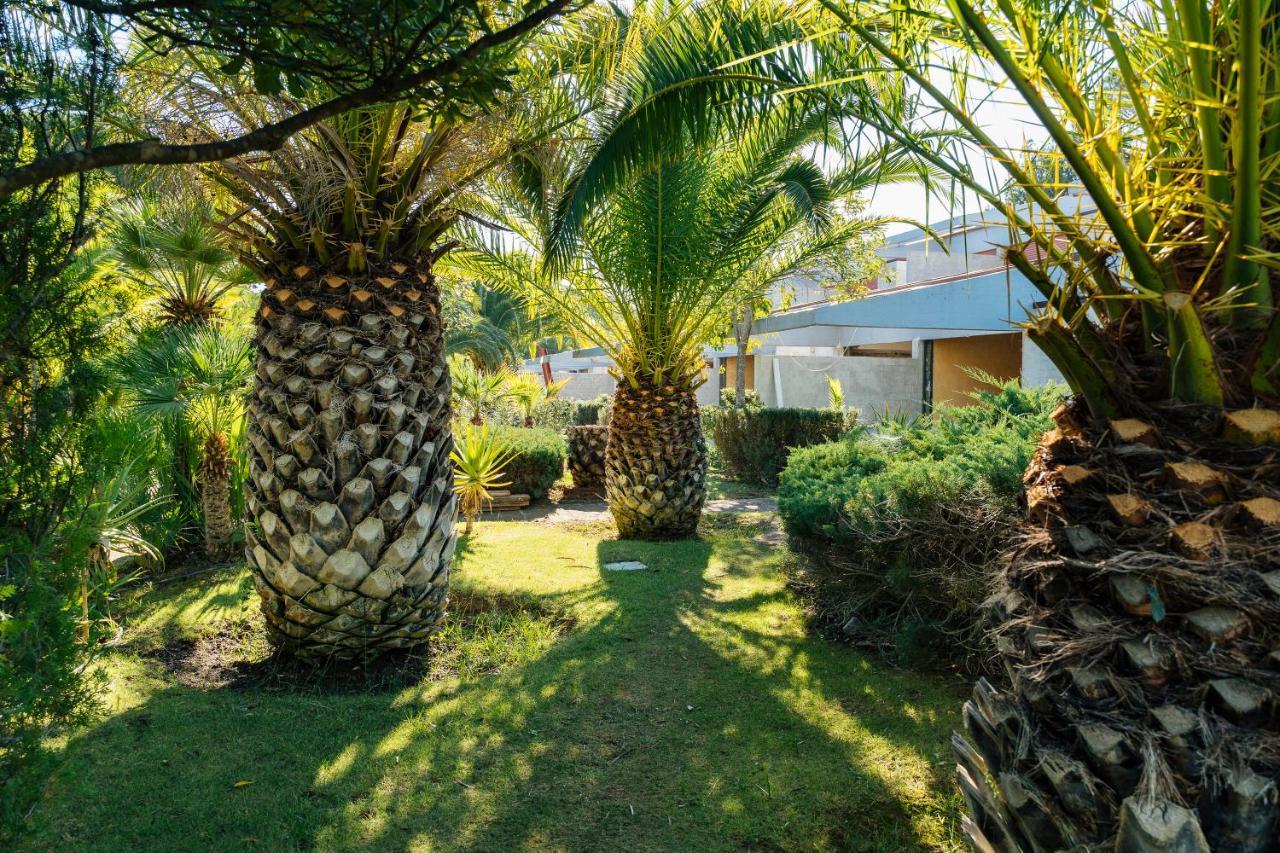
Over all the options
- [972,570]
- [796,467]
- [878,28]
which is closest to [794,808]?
[972,570]

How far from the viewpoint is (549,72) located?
504 cm

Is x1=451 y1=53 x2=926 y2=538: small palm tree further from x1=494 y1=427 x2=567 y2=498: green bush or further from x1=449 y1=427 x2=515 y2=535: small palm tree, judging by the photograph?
x1=494 y1=427 x2=567 y2=498: green bush

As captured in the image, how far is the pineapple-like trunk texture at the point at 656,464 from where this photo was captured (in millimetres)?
8992

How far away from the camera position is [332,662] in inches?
178

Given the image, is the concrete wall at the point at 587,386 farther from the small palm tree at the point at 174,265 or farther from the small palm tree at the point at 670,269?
the small palm tree at the point at 670,269

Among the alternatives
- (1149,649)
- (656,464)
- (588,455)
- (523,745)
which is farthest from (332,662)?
(588,455)

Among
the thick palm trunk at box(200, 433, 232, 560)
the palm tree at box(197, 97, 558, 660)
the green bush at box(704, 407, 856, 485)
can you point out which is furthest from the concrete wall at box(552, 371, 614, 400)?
the palm tree at box(197, 97, 558, 660)

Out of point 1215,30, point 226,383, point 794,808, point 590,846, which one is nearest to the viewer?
point 1215,30

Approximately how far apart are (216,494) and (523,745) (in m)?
4.96

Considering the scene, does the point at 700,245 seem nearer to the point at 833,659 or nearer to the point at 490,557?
the point at 490,557

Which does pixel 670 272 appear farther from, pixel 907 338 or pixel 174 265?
pixel 907 338

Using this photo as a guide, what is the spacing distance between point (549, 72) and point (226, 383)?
3913 millimetres

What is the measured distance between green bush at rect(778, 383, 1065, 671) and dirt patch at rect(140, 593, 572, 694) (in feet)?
6.50

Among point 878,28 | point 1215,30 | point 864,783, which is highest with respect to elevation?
point 878,28
